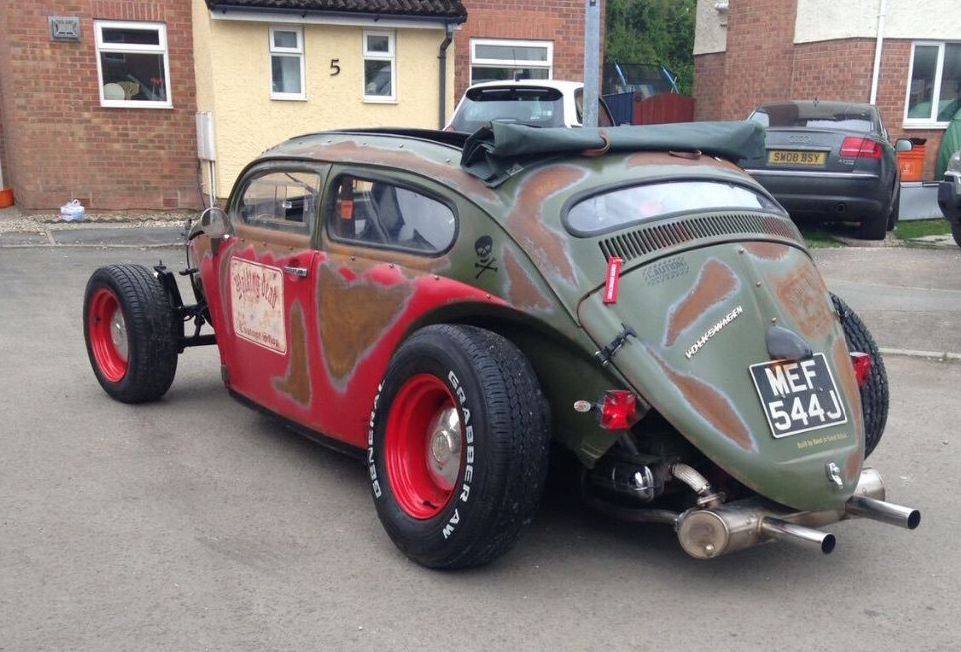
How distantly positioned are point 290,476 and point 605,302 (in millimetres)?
2044

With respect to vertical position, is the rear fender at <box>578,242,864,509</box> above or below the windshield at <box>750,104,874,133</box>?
below

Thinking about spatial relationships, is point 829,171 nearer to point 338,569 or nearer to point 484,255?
point 484,255

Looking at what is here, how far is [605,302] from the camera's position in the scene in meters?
3.80

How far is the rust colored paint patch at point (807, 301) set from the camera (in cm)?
403

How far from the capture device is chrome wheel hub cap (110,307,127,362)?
6168 millimetres

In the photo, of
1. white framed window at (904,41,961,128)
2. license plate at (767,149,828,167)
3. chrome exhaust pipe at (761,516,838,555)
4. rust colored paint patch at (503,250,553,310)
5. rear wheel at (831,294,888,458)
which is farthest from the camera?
white framed window at (904,41,961,128)

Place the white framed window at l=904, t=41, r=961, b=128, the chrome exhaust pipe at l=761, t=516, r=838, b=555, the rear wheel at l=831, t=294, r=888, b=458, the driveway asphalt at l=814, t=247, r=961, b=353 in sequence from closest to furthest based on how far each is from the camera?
1. the chrome exhaust pipe at l=761, t=516, r=838, b=555
2. the rear wheel at l=831, t=294, r=888, b=458
3. the driveway asphalt at l=814, t=247, r=961, b=353
4. the white framed window at l=904, t=41, r=961, b=128

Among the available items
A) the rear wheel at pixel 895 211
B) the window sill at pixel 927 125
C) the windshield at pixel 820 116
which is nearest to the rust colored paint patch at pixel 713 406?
the windshield at pixel 820 116

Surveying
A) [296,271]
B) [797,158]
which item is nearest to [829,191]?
[797,158]

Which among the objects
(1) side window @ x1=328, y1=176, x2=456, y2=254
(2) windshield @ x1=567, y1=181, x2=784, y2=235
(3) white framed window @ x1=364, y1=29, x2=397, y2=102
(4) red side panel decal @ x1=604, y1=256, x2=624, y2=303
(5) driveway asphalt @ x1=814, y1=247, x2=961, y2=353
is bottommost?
(5) driveway asphalt @ x1=814, y1=247, x2=961, y2=353

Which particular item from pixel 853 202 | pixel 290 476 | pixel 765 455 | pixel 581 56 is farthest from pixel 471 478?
pixel 581 56

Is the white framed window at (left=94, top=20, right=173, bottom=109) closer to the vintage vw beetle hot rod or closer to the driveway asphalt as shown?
the driveway asphalt

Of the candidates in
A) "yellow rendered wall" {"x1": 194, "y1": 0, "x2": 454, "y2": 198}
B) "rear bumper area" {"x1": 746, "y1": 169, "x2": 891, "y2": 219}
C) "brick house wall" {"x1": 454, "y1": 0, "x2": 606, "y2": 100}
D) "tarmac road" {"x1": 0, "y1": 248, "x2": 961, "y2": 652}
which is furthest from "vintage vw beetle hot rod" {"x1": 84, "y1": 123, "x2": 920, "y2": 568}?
"brick house wall" {"x1": 454, "y1": 0, "x2": 606, "y2": 100}

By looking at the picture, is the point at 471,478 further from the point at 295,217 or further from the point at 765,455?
the point at 295,217
